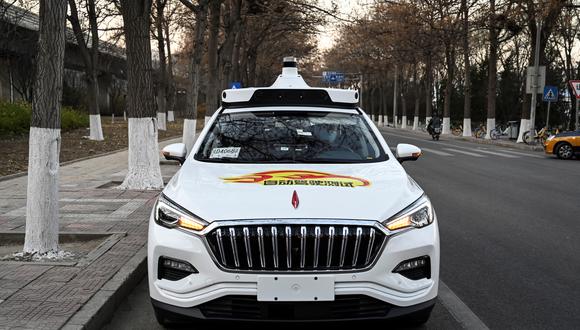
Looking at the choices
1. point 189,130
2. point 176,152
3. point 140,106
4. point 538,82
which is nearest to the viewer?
point 176,152

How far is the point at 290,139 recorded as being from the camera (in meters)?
5.08

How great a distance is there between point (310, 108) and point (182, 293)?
246cm

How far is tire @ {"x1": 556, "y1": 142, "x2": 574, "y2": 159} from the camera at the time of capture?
1930 centimetres

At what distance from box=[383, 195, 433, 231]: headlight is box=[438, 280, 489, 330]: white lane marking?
94cm

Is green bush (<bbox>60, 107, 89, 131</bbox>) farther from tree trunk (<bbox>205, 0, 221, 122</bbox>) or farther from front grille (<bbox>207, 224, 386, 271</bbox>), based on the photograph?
front grille (<bbox>207, 224, 386, 271</bbox>)

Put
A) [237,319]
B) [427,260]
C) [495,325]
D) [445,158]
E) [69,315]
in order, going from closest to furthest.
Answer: [237,319] < [427,260] < [69,315] < [495,325] < [445,158]

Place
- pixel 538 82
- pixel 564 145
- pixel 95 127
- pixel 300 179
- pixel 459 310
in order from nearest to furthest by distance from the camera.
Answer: pixel 300 179
pixel 459 310
pixel 564 145
pixel 95 127
pixel 538 82

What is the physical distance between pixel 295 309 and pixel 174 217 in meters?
0.99

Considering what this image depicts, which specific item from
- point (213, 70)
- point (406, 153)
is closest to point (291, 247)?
point (406, 153)

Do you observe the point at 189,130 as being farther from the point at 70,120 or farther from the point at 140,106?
the point at 70,120

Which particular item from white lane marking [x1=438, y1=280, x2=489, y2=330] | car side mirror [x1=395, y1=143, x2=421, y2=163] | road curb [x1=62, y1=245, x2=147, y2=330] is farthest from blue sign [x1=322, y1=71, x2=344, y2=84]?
white lane marking [x1=438, y1=280, x2=489, y2=330]

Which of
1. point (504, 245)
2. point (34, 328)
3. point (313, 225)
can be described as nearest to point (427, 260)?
point (313, 225)

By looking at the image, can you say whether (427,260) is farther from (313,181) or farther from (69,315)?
(69,315)

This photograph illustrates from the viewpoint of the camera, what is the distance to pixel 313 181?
4051mm
